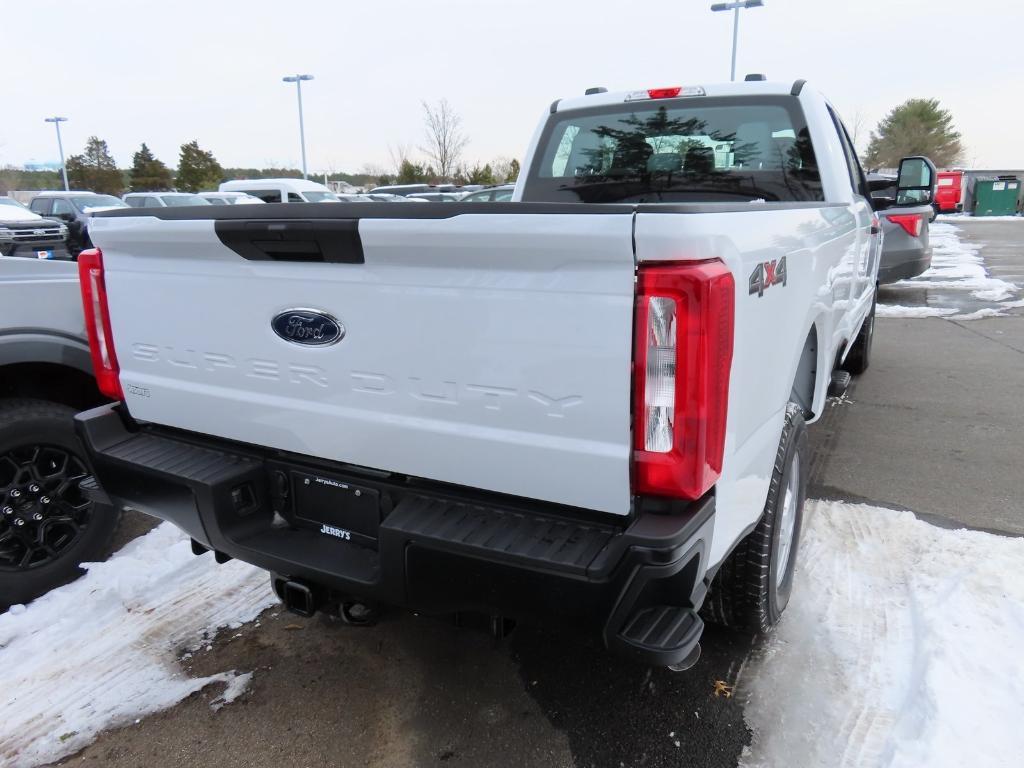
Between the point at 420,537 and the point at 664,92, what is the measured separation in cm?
327

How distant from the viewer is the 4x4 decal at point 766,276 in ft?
6.32

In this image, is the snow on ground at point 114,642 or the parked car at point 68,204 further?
the parked car at point 68,204

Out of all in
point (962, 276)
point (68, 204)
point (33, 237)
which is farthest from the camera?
point (68, 204)

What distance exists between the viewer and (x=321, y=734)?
8.24ft

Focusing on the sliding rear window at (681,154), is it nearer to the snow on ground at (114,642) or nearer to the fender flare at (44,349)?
the fender flare at (44,349)

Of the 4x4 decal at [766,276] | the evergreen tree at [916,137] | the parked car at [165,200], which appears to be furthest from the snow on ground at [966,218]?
the 4x4 decal at [766,276]

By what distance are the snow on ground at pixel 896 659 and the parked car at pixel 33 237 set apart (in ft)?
38.9

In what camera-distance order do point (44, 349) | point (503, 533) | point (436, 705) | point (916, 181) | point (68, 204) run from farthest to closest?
1. point (68, 204)
2. point (916, 181)
3. point (44, 349)
4. point (436, 705)
5. point (503, 533)

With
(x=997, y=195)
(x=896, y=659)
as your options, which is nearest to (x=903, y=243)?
(x=896, y=659)

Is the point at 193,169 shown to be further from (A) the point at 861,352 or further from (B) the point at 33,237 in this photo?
(A) the point at 861,352

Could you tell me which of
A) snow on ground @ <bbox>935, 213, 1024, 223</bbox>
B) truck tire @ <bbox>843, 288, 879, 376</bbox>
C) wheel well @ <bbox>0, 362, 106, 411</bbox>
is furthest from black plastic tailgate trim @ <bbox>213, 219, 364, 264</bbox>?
snow on ground @ <bbox>935, 213, 1024, 223</bbox>

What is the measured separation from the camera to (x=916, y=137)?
2109 inches

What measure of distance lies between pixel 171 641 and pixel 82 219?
1650cm

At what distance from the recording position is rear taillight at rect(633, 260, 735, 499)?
1.67 meters
